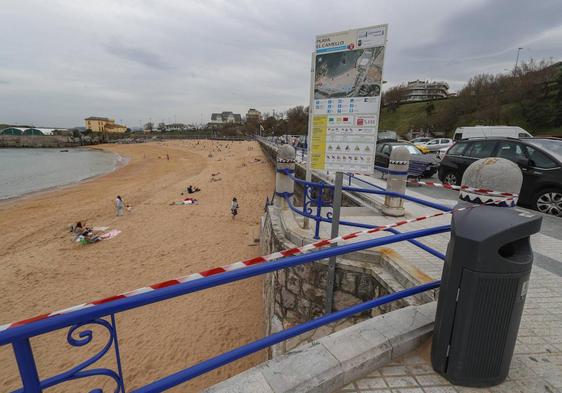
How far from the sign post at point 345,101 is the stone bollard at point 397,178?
342 centimetres

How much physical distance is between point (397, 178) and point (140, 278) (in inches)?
316

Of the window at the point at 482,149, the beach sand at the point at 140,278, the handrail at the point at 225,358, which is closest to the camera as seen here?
the handrail at the point at 225,358

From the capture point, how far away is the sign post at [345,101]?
121 inches

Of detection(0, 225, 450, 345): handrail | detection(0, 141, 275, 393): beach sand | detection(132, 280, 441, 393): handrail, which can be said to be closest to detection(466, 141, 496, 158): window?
detection(0, 141, 275, 393): beach sand

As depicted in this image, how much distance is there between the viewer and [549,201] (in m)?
6.66

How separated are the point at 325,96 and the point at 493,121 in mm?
45322

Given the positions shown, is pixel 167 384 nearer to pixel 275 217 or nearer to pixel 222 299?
pixel 275 217

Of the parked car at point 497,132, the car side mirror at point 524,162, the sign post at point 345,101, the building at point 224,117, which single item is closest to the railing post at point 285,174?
the sign post at point 345,101

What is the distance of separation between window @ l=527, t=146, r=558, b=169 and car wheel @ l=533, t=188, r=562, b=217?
0.57 metres

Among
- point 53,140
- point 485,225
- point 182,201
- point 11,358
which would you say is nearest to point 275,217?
point 485,225

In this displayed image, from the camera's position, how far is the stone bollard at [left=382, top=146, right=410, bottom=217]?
653cm

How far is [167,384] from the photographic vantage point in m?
1.56

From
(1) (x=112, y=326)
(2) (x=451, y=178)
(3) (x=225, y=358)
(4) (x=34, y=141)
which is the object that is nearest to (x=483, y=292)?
(3) (x=225, y=358)

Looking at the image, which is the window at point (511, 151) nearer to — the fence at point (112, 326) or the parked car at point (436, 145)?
the fence at point (112, 326)
